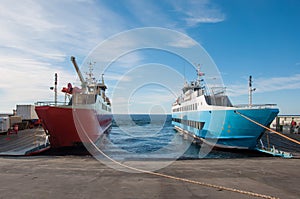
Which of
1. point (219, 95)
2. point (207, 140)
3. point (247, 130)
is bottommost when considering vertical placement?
point (207, 140)

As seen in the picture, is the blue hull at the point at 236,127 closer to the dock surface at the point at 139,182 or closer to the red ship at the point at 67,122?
the dock surface at the point at 139,182

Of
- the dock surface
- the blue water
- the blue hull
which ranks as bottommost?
the blue water

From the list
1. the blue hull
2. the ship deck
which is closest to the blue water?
the blue hull

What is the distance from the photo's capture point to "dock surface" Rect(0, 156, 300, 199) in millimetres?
6125

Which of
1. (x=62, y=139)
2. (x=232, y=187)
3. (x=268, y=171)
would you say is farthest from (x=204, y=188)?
(x=62, y=139)

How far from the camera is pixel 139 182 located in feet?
24.1

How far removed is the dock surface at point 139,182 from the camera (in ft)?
20.1

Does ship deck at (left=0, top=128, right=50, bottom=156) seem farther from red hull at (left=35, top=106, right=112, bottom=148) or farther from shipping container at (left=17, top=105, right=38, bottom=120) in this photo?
shipping container at (left=17, top=105, right=38, bottom=120)

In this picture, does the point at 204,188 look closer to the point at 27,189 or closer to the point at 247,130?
the point at 27,189

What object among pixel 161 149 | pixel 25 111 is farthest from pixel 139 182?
pixel 25 111

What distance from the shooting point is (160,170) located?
30.4 feet

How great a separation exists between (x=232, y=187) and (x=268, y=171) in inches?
125

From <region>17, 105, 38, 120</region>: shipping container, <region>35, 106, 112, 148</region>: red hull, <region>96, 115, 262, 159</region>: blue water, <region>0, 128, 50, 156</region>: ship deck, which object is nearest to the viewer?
<region>0, 128, 50, 156</region>: ship deck

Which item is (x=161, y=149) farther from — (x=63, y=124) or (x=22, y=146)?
(x=22, y=146)
